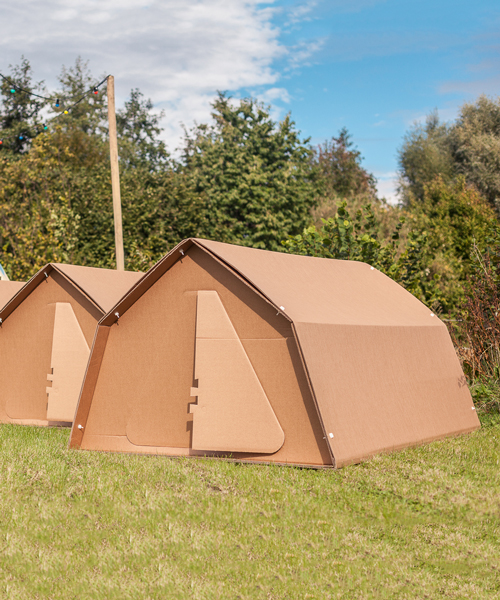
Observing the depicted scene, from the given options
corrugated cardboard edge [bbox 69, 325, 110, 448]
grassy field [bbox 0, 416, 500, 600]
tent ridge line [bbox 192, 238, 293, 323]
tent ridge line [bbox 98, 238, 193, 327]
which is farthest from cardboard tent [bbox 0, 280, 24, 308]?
tent ridge line [bbox 192, 238, 293, 323]

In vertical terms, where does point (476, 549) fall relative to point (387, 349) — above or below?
below

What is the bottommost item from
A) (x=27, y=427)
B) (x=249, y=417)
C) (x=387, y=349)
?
(x=27, y=427)

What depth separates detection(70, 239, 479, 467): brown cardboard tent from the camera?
607 centimetres

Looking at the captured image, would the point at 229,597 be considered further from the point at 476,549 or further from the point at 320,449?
the point at 320,449

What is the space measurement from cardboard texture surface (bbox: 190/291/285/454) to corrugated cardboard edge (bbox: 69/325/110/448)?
1215 mm

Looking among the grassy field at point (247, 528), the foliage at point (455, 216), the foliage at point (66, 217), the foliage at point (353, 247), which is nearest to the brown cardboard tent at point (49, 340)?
the grassy field at point (247, 528)

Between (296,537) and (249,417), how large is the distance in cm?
193

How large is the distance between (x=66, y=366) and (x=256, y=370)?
10.6ft

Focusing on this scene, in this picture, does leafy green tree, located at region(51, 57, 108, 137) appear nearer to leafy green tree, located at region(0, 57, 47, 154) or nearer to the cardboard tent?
leafy green tree, located at region(0, 57, 47, 154)

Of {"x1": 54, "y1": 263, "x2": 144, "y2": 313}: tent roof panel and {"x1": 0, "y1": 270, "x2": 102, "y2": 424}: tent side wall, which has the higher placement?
{"x1": 54, "y1": 263, "x2": 144, "y2": 313}: tent roof panel

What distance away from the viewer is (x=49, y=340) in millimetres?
8812

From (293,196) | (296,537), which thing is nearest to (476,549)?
(296,537)

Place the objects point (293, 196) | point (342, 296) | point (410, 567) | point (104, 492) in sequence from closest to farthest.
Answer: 1. point (410, 567)
2. point (104, 492)
3. point (342, 296)
4. point (293, 196)

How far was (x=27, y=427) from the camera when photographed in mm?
8492
